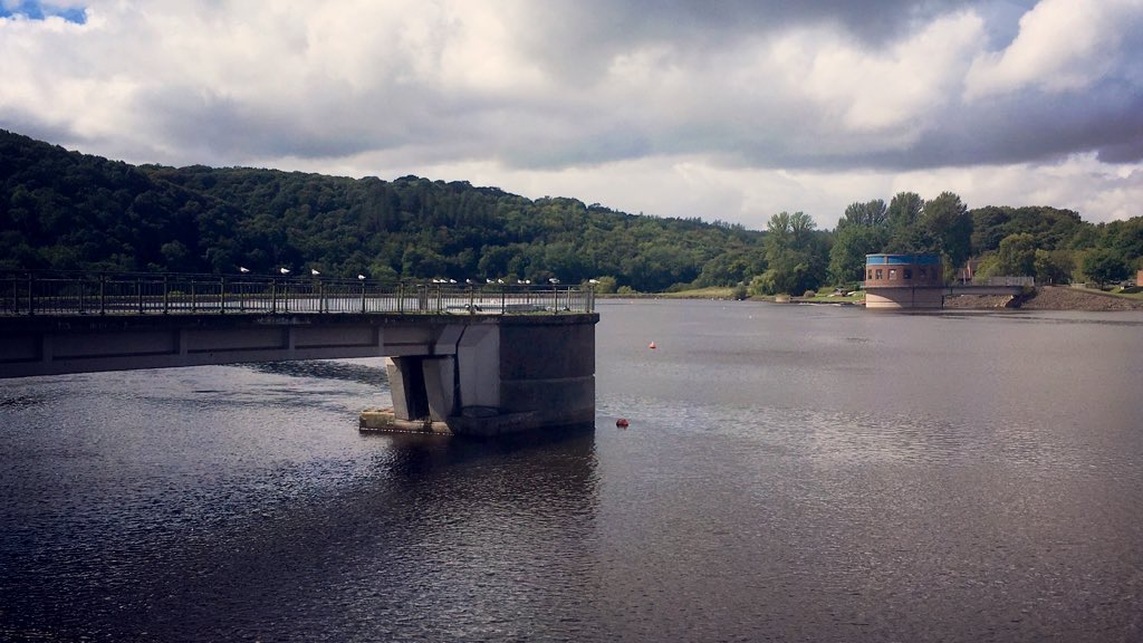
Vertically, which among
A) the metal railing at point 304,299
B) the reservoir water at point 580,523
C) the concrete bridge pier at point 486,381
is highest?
the metal railing at point 304,299

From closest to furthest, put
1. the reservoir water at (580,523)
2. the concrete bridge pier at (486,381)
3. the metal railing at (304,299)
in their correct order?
the reservoir water at (580,523) < the metal railing at (304,299) < the concrete bridge pier at (486,381)

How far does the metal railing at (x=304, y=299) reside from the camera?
3522 centimetres

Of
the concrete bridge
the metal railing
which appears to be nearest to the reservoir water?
the concrete bridge

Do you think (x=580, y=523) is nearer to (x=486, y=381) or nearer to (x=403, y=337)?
(x=486, y=381)

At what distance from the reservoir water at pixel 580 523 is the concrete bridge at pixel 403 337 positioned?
7.42 ft

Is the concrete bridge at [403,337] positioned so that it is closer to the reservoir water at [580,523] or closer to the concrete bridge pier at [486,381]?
the concrete bridge pier at [486,381]

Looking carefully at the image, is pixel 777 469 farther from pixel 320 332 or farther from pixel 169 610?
pixel 169 610

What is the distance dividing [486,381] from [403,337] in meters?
4.46

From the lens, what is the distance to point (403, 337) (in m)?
42.2

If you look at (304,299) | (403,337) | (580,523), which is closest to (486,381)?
(403,337)

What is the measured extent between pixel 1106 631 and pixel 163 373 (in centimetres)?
6701

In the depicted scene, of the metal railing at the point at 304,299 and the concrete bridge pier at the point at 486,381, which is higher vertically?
the metal railing at the point at 304,299

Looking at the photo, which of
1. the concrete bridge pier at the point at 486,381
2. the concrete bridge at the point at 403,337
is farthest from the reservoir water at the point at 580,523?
the concrete bridge at the point at 403,337

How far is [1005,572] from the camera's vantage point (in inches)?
1001
